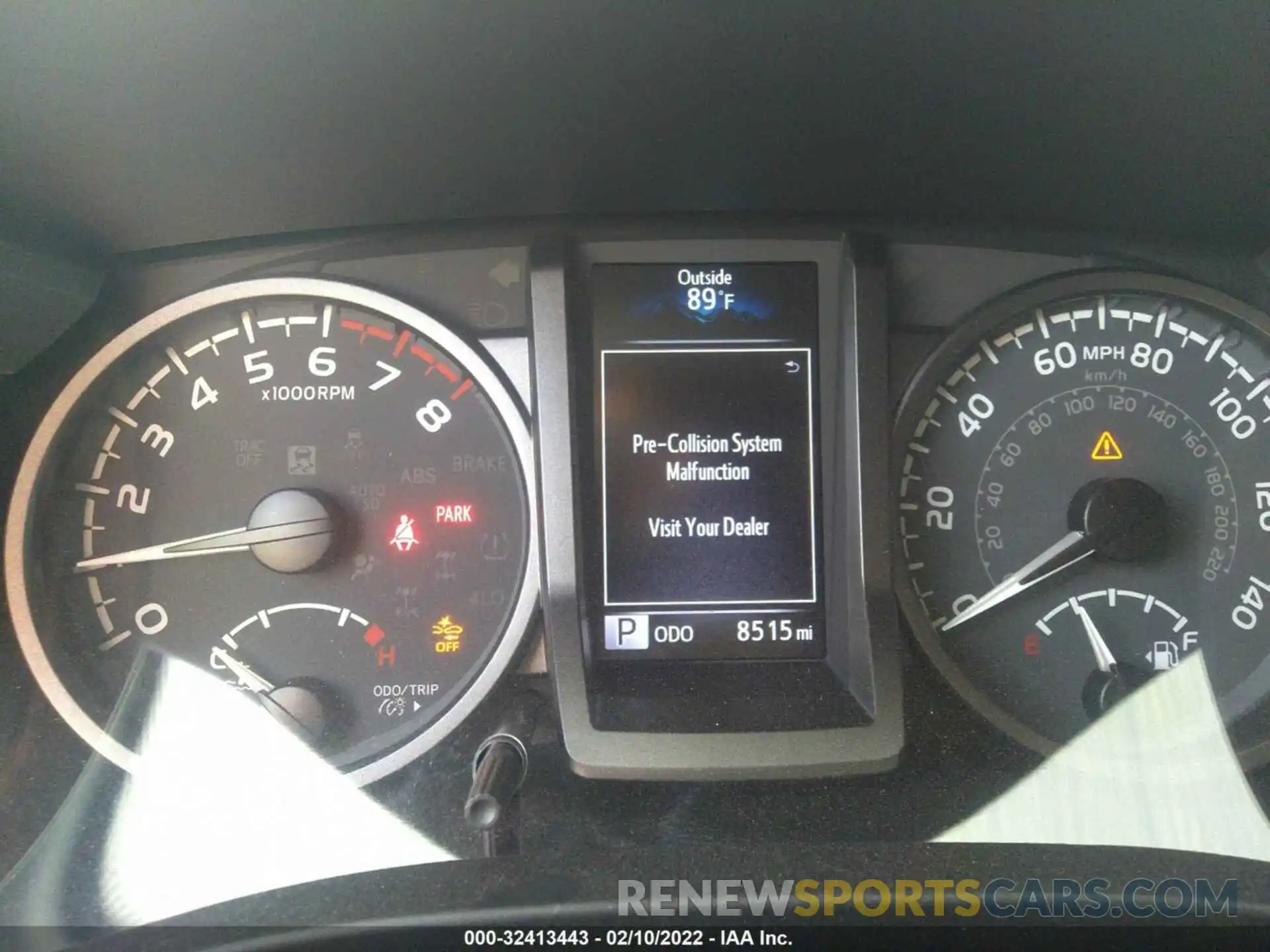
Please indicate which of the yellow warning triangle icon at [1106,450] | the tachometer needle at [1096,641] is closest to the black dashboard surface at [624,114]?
the yellow warning triangle icon at [1106,450]

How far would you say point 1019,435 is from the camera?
191cm

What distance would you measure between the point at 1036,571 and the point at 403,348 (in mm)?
1184

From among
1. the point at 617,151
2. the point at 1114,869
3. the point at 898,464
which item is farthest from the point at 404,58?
the point at 1114,869

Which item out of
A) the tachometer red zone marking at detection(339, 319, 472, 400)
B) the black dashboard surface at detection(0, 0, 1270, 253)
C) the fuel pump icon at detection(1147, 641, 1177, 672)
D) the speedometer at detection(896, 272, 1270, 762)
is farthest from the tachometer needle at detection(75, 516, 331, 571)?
the fuel pump icon at detection(1147, 641, 1177, 672)

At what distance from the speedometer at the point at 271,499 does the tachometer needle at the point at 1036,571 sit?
0.78 metres

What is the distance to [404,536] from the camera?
1.89 metres

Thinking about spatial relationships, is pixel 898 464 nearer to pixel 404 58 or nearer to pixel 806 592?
pixel 806 592

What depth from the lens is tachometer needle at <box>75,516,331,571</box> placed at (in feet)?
5.90

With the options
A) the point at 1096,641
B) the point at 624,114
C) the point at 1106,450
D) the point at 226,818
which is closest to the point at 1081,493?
the point at 1106,450

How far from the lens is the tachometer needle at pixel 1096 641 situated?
6.04 feet

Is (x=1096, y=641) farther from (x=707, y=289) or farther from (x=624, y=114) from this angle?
(x=624, y=114)

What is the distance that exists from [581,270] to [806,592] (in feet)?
2.29

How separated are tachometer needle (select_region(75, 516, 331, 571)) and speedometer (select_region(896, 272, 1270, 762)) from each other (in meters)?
1.03

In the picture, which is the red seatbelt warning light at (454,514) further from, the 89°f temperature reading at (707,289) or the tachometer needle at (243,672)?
the 89°f temperature reading at (707,289)
